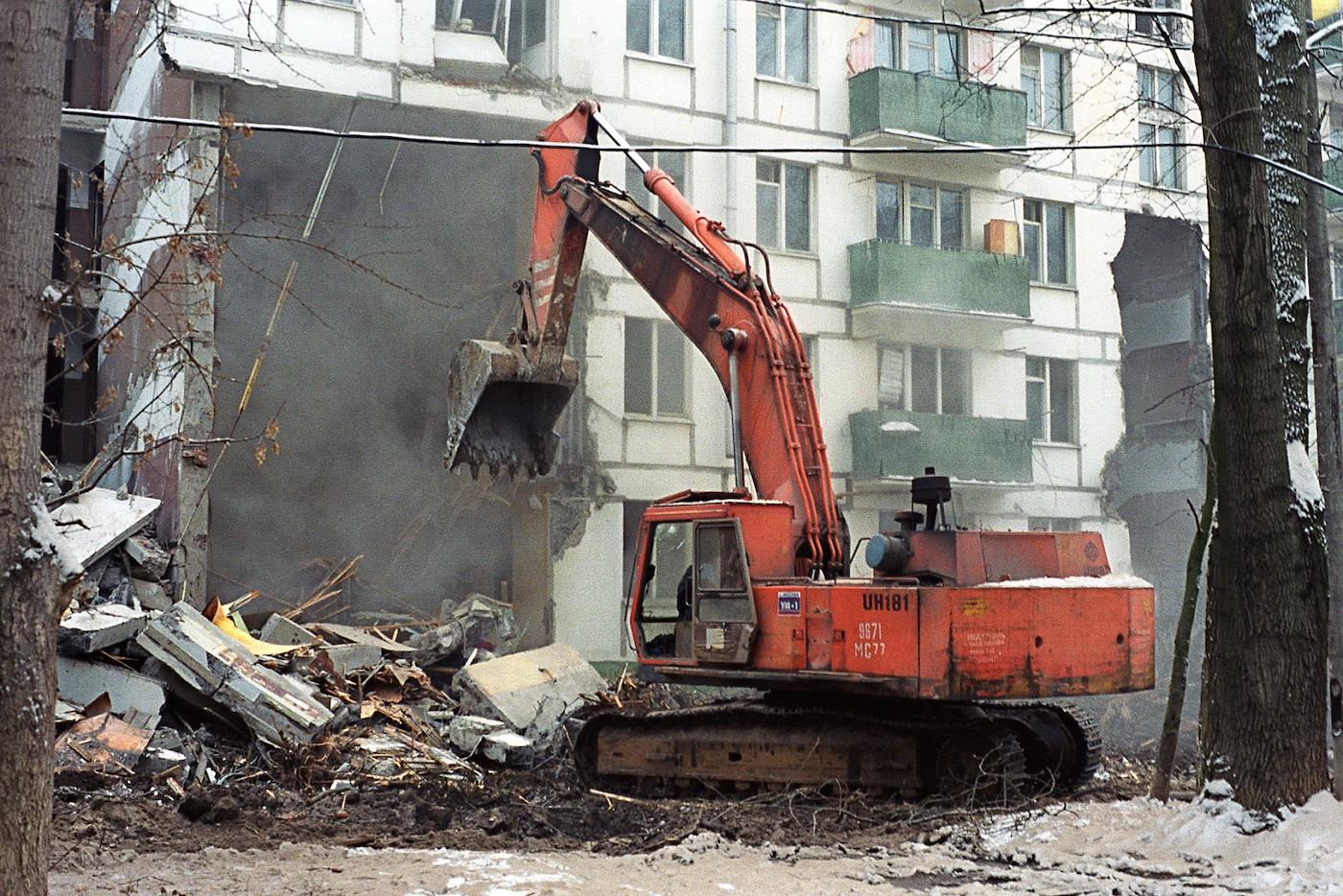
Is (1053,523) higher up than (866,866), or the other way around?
(1053,523)

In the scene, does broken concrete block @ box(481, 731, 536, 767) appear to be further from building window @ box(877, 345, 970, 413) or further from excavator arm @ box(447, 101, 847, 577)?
building window @ box(877, 345, 970, 413)

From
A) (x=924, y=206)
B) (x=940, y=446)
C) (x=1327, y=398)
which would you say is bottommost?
(x=1327, y=398)

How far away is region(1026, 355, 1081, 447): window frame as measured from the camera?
2622cm

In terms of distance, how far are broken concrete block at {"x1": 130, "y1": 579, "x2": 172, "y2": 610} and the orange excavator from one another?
5472mm

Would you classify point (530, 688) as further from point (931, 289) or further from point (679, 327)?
point (931, 289)

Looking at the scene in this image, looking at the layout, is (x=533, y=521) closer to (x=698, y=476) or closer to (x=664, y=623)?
(x=698, y=476)

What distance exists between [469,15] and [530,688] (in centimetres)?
1137

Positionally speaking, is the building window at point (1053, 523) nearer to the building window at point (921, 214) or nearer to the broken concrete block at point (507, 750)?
the building window at point (921, 214)

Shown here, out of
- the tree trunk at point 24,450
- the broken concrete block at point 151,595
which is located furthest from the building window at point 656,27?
the tree trunk at point 24,450

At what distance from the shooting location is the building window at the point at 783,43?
24008 millimetres

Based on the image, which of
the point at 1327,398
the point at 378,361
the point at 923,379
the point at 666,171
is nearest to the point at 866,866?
the point at 1327,398

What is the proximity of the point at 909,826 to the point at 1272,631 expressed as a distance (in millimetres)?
2890

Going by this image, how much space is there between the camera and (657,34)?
22953mm

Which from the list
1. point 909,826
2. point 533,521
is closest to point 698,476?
point 533,521
